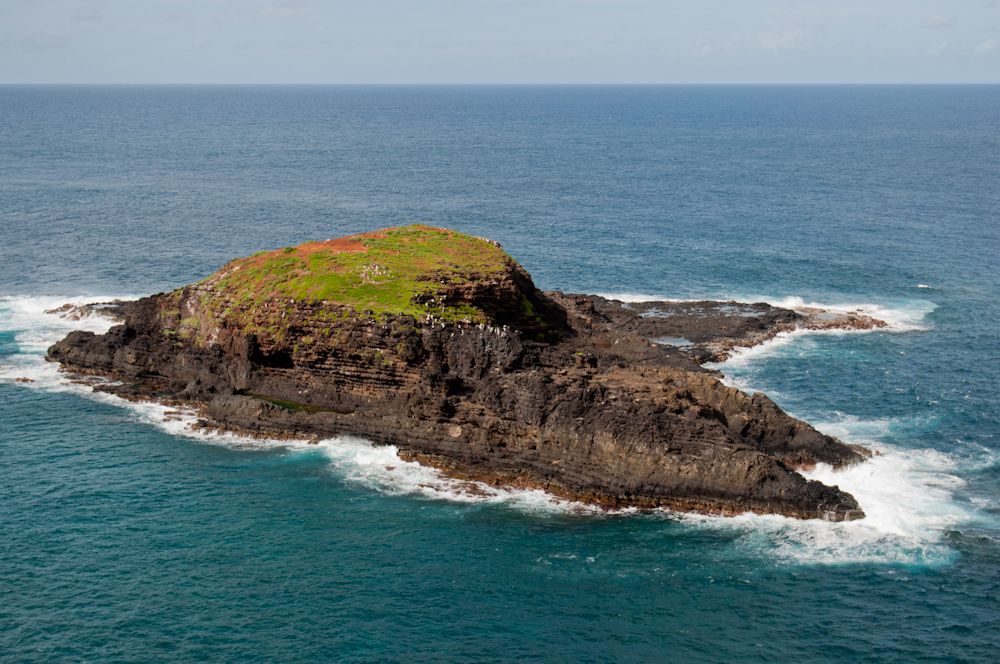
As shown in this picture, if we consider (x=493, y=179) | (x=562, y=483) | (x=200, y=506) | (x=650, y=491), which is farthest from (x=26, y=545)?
(x=493, y=179)

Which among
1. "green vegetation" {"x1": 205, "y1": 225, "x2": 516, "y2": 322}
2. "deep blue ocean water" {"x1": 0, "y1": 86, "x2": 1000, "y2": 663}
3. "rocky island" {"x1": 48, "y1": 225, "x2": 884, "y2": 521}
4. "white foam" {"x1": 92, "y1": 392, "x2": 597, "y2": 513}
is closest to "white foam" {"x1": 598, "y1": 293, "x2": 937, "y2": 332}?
"deep blue ocean water" {"x1": 0, "y1": 86, "x2": 1000, "y2": 663}

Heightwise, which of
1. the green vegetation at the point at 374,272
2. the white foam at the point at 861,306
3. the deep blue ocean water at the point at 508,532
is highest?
the green vegetation at the point at 374,272

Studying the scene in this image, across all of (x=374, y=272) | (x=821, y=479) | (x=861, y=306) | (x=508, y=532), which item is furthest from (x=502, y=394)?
(x=861, y=306)

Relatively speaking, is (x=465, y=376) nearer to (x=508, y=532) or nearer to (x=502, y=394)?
(x=502, y=394)

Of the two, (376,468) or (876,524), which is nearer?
(876,524)

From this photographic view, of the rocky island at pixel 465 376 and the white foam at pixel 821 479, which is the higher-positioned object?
the rocky island at pixel 465 376

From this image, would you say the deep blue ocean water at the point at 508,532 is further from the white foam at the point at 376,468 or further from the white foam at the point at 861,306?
the white foam at the point at 861,306

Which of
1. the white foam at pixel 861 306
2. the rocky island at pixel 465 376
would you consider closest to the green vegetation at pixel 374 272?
the rocky island at pixel 465 376
